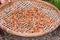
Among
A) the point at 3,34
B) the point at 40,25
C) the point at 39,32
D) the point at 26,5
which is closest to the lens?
the point at 39,32

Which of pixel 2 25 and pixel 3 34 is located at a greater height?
pixel 2 25

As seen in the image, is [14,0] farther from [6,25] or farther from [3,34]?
[3,34]

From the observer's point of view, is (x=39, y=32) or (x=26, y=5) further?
(x=26, y=5)

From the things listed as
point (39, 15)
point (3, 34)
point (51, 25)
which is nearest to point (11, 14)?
point (39, 15)

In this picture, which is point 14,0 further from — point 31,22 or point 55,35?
point 55,35

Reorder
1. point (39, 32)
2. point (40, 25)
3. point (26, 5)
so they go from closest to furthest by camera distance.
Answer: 1. point (39, 32)
2. point (40, 25)
3. point (26, 5)

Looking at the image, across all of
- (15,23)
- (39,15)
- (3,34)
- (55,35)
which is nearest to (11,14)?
(15,23)
